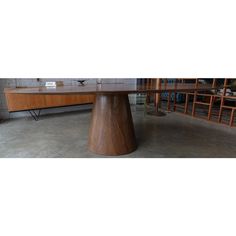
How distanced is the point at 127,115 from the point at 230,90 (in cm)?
425

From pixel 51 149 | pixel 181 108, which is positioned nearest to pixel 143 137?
pixel 51 149

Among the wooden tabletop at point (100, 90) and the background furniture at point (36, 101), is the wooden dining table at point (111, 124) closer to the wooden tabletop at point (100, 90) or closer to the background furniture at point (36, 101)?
the wooden tabletop at point (100, 90)

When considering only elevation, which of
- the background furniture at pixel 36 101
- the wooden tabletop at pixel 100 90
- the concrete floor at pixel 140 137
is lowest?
the concrete floor at pixel 140 137

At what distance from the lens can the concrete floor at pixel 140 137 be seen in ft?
8.86

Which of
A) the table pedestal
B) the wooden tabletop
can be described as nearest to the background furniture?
the wooden tabletop

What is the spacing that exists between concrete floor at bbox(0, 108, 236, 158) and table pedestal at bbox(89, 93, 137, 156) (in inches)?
6.5

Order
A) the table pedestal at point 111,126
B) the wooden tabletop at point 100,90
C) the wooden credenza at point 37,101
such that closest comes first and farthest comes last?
the wooden tabletop at point 100,90 < the table pedestal at point 111,126 < the wooden credenza at point 37,101

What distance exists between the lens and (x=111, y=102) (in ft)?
8.32

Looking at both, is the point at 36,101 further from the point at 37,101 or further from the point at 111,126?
the point at 111,126

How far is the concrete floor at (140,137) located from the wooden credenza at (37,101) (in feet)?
1.02

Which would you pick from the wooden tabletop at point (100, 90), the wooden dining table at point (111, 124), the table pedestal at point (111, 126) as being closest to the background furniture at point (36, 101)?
the wooden tabletop at point (100, 90)

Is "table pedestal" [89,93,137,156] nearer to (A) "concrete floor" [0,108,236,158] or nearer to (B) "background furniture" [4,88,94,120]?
(A) "concrete floor" [0,108,236,158]
